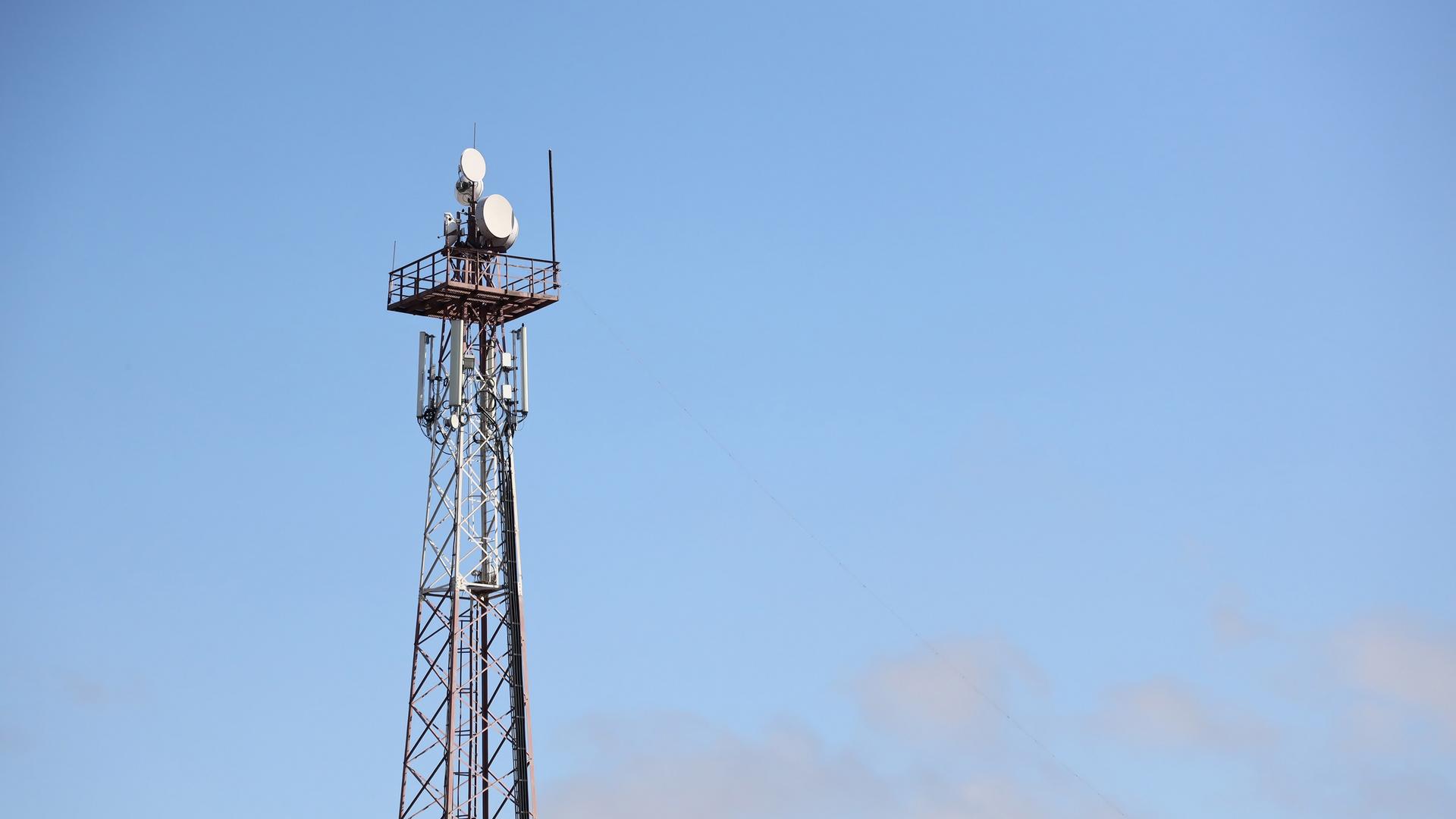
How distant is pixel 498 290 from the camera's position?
89.8 meters

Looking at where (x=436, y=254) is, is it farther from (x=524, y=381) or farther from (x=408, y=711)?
(x=408, y=711)

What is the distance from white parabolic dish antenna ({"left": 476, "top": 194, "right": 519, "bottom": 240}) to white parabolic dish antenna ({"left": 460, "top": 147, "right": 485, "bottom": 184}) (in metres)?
0.90

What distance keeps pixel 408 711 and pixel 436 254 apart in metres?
14.2

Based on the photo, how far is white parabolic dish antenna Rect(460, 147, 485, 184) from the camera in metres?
91.4

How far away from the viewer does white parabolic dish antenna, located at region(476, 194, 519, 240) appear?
90188 mm

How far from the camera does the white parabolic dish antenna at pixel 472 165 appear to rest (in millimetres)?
91375

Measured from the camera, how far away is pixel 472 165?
91562 mm

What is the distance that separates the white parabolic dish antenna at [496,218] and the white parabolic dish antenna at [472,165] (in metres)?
0.90

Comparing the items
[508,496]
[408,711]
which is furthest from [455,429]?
[408,711]

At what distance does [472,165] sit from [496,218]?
2189 millimetres

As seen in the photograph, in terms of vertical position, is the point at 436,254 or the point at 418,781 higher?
the point at 436,254

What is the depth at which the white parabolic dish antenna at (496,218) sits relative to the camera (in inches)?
3551

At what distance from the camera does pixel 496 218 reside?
9050cm

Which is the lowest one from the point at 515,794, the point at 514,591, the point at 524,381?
the point at 515,794
